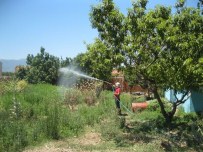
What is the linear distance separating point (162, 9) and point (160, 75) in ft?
6.96

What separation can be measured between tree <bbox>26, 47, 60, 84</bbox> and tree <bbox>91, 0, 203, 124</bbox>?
24.0 meters

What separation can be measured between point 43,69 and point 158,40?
25.5 meters

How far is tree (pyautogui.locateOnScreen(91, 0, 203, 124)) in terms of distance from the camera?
10.0 metres

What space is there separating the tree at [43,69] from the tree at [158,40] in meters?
24.0

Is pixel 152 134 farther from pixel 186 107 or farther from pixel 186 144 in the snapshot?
pixel 186 107

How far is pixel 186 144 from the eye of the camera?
9680 millimetres

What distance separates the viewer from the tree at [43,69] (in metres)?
34.6

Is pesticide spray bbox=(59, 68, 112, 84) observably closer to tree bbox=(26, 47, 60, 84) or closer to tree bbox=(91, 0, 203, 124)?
tree bbox=(26, 47, 60, 84)

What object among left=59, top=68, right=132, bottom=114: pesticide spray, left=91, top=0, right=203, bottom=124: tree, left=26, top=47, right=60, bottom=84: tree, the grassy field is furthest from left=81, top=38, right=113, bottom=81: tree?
left=26, top=47, right=60, bottom=84: tree

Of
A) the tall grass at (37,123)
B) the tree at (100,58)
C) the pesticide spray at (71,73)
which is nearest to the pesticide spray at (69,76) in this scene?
the pesticide spray at (71,73)

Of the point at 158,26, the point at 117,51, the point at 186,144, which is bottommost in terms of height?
the point at 186,144

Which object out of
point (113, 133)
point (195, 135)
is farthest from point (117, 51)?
point (195, 135)

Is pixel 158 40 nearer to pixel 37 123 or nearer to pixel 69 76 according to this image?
pixel 37 123

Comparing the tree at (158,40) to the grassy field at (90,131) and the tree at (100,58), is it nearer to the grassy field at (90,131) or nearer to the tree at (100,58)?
the tree at (100,58)
